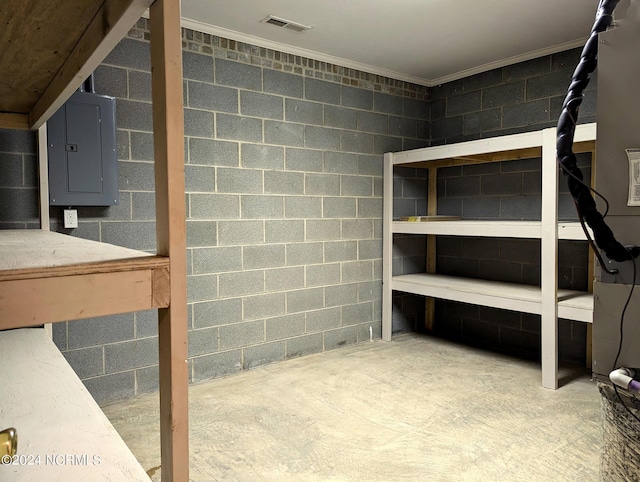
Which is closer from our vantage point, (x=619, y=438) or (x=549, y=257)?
(x=619, y=438)

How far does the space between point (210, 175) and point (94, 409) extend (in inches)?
77.2

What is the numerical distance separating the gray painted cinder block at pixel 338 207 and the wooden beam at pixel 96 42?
7.28 feet

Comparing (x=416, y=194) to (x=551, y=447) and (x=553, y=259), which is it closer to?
(x=553, y=259)

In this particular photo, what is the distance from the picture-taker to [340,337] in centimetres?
369

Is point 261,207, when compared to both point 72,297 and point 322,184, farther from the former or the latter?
point 72,297

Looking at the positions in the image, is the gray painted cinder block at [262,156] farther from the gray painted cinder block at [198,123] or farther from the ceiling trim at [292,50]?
the ceiling trim at [292,50]

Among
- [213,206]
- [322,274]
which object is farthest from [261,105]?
[322,274]

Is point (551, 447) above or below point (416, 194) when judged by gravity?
below

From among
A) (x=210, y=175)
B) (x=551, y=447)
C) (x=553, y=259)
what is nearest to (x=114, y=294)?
(x=551, y=447)

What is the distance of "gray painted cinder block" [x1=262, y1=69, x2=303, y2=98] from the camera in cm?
322

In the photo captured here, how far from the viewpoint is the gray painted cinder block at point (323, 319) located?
3.52 m

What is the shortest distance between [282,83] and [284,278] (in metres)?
1.41

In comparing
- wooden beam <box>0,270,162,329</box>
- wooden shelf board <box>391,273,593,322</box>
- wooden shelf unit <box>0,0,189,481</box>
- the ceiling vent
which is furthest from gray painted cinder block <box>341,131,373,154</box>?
wooden beam <box>0,270,162,329</box>

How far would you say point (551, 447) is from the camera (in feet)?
6.87
